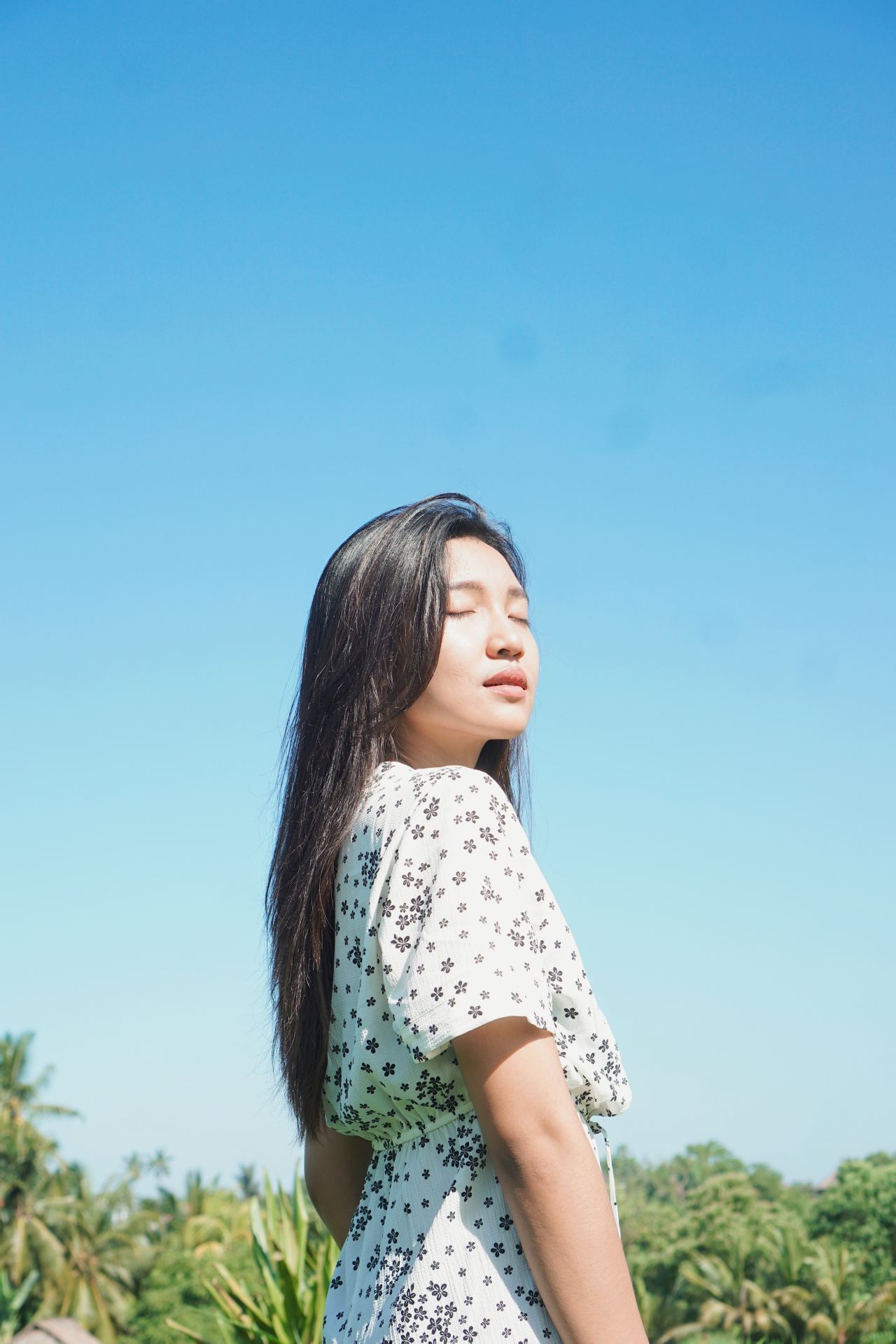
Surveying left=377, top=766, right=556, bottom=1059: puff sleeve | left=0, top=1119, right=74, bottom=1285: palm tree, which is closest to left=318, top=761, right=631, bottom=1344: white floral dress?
left=377, top=766, right=556, bottom=1059: puff sleeve

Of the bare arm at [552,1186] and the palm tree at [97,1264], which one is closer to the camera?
the bare arm at [552,1186]

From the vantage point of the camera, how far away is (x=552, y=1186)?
125 cm

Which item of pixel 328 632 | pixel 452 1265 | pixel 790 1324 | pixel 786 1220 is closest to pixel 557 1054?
pixel 452 1265

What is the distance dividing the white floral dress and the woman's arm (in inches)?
9.3

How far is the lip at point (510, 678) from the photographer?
173cm

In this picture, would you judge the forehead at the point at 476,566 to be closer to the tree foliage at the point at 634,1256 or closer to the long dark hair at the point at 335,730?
the long dark hair at the point at 335,730

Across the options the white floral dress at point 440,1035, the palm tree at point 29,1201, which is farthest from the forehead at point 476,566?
the palm tree at point 29,1201

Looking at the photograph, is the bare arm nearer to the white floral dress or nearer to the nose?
the white floral dress

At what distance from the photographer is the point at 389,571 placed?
176 centimetres

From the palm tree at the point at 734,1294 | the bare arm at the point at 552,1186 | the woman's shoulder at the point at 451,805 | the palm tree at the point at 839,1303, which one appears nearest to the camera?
the bare arm at the point at 552,1186

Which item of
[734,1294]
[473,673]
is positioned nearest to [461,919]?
[473,673]

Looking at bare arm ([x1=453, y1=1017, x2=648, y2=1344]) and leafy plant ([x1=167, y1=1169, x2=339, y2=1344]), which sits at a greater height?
leafy plant ([x1=167, y1=1169, x2=339, y2=1344])

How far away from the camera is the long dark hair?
5.44 feet

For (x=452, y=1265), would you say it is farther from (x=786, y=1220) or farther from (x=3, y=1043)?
(x=786, y=1220)
